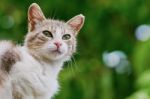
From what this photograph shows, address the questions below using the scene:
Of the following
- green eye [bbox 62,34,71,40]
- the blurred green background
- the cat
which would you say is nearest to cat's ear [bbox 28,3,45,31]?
the cat

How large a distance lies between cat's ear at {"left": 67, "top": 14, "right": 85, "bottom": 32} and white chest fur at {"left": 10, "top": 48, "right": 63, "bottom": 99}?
178mm

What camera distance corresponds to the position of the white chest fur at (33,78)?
240cm

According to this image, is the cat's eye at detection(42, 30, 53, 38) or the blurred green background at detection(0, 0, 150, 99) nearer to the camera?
the cat's eye at detection(42, 30, 53, 38)

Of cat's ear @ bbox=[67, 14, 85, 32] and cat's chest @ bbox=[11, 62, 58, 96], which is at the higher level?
cat's ear @ bbox=[67, 14, 85, 32]

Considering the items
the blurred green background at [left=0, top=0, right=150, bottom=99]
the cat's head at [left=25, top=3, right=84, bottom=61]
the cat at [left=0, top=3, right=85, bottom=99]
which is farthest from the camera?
the blurred green background at [left=0, top=0, right=150, bottom=99]

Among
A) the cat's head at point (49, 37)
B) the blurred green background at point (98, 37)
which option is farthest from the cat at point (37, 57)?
the blurred green background at point (98, 37)

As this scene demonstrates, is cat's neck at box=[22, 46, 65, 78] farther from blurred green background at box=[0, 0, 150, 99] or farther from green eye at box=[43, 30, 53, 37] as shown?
→ blurred green background at box=[0, 0, 150, 99]

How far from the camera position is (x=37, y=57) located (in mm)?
2527

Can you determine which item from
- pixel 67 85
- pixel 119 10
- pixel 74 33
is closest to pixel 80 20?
pixel 74 33

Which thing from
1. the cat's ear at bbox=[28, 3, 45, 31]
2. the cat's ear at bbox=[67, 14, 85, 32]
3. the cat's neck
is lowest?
the cat's neck

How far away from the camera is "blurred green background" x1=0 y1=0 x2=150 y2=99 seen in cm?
507

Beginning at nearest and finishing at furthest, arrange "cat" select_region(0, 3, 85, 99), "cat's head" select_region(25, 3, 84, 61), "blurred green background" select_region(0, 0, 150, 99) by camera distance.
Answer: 1. "cat" select_region(0, 3, 85, 99)
2. "cat's head" select_region(25, 3, 84, 61)
3. "blurred green background" select_region(0, 0, 150, 99)

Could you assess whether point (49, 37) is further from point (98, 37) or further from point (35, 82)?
point (98, 37)

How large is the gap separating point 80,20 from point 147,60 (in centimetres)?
192
